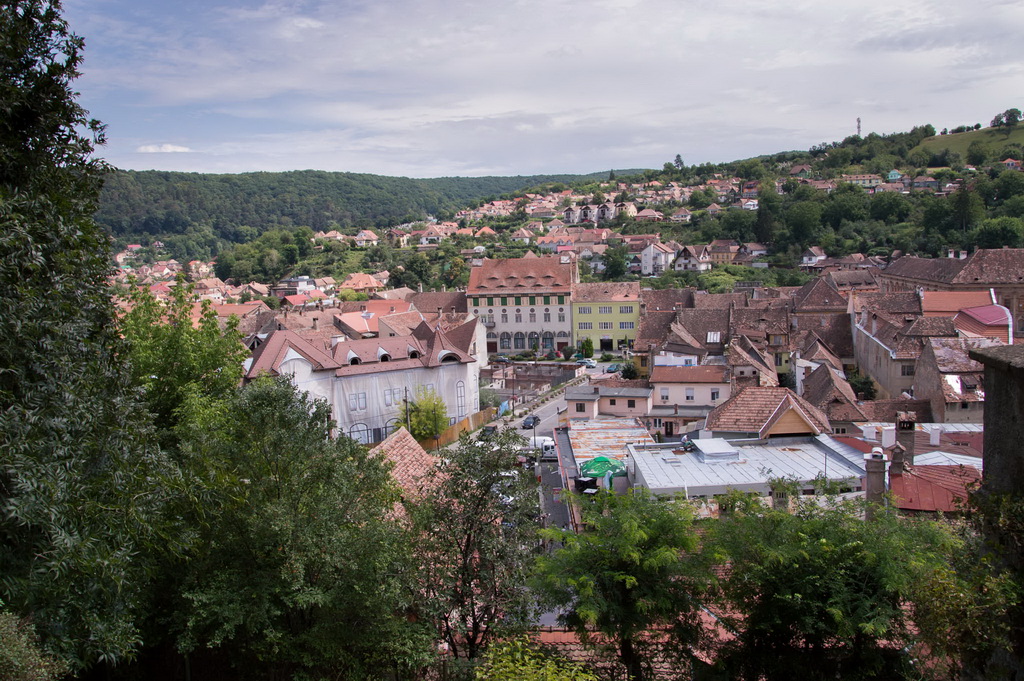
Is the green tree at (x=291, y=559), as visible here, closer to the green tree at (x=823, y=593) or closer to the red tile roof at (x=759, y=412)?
the green tree at (x=823, y=593)

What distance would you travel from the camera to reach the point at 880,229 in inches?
3617

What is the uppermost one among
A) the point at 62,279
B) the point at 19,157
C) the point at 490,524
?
the point at 19,157

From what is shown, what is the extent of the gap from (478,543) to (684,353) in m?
32.8

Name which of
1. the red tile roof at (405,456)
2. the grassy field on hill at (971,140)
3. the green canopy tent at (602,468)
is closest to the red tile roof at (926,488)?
the green canopy tent at (602,468)

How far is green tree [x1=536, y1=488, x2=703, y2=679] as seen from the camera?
34.0 ft

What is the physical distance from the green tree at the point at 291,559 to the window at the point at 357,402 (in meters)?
21.4

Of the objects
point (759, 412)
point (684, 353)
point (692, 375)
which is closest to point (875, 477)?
point (759, 412)

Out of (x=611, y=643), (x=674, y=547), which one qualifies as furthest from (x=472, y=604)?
(x=674, y=547)

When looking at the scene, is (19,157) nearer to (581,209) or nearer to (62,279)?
(62,279)

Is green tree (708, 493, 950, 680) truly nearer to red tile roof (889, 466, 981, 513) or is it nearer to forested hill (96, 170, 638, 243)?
red tile roof (889, 466, 981, 513)

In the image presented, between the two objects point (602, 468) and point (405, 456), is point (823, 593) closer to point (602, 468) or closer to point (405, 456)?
point (405, 456)

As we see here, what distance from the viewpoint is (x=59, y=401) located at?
8.38m

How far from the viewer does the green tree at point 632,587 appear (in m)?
10.4

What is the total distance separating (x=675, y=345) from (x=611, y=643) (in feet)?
106
